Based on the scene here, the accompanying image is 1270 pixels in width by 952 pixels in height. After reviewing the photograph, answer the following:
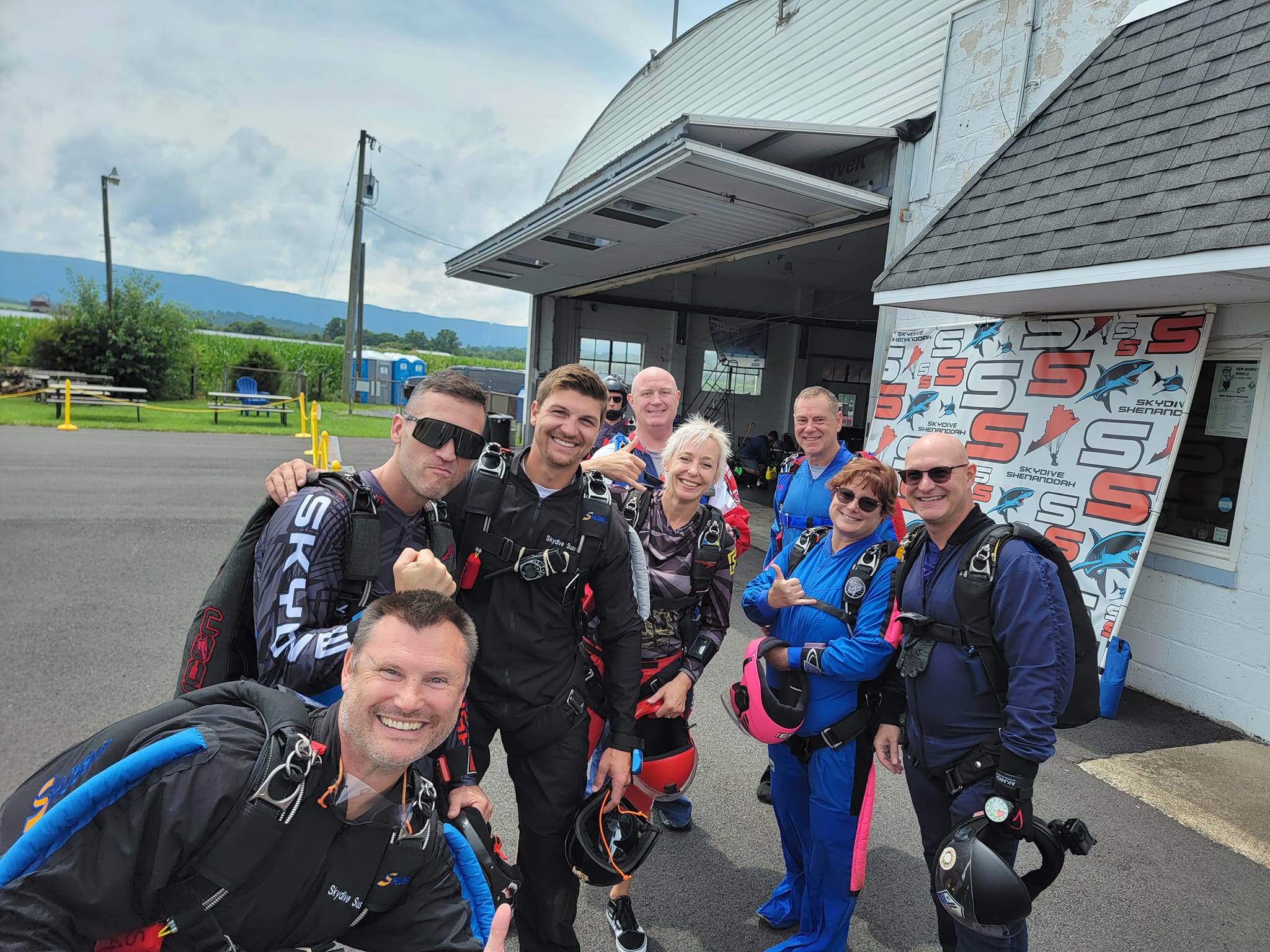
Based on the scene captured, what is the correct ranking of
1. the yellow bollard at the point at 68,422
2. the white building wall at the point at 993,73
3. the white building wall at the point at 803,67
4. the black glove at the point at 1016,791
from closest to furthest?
the black glove at the point at 1016,791, the white building wall at the point at 993,73, the white building wall at the point at 803,67, the yellow bollard at the point at 68,422

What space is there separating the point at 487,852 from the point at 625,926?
4.49 ft

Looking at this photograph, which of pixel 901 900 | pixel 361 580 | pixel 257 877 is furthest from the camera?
pixel 901 900

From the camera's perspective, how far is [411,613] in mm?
1670

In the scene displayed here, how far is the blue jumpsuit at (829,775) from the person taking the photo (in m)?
2.70

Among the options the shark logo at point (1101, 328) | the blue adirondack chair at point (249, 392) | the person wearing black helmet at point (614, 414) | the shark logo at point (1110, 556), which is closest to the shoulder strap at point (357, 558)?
the person wearing black helmet at point (614, 414)

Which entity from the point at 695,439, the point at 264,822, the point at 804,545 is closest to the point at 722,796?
the point at 804,545

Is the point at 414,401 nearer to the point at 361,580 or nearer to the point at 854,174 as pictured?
the point at 361,580

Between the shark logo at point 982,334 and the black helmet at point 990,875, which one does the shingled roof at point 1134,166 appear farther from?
the black helmet at point 990,875

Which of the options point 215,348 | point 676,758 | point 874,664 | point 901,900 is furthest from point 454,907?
point 215,348

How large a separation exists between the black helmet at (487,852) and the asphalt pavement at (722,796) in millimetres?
1240

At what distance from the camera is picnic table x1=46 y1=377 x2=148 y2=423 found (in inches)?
807

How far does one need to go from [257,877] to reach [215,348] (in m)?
40.8

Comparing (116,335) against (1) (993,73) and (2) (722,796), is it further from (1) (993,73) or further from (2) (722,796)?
(2) (722,796)

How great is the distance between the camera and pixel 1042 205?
588 centimetres
